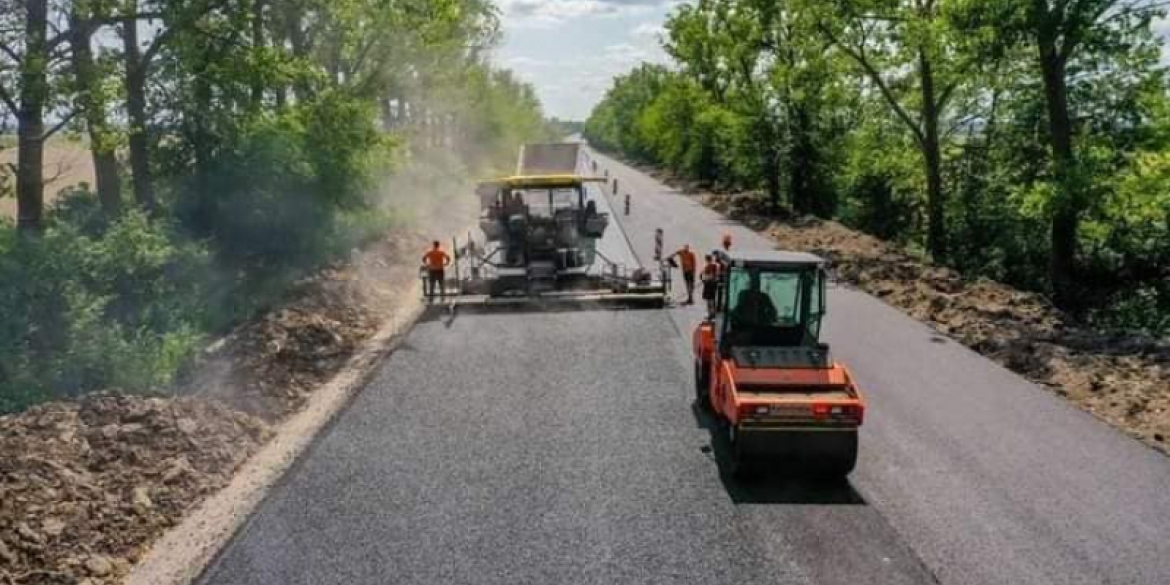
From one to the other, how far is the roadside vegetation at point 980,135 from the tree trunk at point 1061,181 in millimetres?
39

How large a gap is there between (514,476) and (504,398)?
315 centimetres

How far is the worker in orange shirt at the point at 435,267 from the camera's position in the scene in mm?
19922

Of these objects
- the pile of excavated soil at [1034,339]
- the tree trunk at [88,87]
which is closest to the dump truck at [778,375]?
the pile of excavated soil at [1034,339]

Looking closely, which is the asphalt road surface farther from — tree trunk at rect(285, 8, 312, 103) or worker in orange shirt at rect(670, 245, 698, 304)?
tree trunk at rect(285, 8, 312, 103)

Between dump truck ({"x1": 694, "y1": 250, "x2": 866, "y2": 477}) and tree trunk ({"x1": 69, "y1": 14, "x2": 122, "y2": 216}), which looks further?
tree trunk ({"x1": 69, "y1": 14, "x2": 122, "y2": 216})

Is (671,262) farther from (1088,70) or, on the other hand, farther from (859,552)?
(1088,70)

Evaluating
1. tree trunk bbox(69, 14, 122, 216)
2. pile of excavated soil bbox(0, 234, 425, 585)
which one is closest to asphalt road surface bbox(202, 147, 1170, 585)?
pile of excavated soil bbox(0, 234, 425, 585)

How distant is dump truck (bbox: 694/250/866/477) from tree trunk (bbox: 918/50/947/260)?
18.1 meters

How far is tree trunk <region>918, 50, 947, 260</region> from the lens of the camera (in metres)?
26.5

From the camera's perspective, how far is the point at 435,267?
2003cm

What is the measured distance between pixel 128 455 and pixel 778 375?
8.11 metres

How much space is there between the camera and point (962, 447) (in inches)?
436

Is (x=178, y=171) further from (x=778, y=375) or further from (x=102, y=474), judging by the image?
(x=778, y=375)

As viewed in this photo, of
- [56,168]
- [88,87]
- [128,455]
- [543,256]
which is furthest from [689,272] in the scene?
[56,168]
